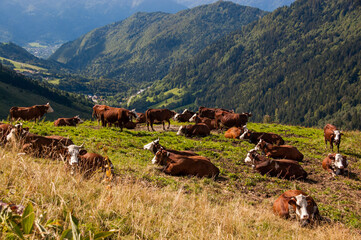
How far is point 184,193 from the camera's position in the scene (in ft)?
32.3

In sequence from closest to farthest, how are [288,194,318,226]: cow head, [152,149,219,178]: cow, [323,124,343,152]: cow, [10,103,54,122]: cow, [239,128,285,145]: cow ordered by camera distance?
[288,194,318,226]: cow head, [152,149,219,178]: cow, [323,124,343,152]: cow, [239,128,285,145]: cow, [10,103,54,122]: cow

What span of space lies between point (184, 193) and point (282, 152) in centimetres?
1031

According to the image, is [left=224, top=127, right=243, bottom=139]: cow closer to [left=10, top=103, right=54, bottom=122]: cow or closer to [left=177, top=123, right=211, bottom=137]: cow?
[left=177, top=123, right=211, bottom=137]: cow

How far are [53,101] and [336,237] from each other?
597 ft

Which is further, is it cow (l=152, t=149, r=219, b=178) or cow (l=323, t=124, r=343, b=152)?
cow (l=323, t=124, r=343, b=152)

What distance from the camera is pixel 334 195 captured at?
11.9 meters

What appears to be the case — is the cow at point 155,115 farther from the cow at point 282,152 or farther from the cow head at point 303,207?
the cow head at point 303,207

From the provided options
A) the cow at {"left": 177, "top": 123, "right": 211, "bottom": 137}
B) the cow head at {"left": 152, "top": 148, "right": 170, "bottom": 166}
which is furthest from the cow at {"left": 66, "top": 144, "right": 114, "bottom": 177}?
the cow at {"left": 177, "top": 123, "right": 211, "bottom": 137}

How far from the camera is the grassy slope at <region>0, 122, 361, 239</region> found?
429 cm

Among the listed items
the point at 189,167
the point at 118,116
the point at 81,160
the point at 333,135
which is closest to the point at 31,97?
the point at 118,116

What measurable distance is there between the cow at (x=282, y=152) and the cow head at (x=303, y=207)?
7723 millimetres

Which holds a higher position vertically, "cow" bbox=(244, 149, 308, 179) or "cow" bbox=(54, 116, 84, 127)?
"cow" bbox=(54, 116, 84, 127)

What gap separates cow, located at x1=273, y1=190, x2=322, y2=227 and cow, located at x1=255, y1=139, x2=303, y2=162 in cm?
765

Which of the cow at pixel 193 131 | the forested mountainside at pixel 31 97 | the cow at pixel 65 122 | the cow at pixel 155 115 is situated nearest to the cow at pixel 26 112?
the cow at pixel 65 122
